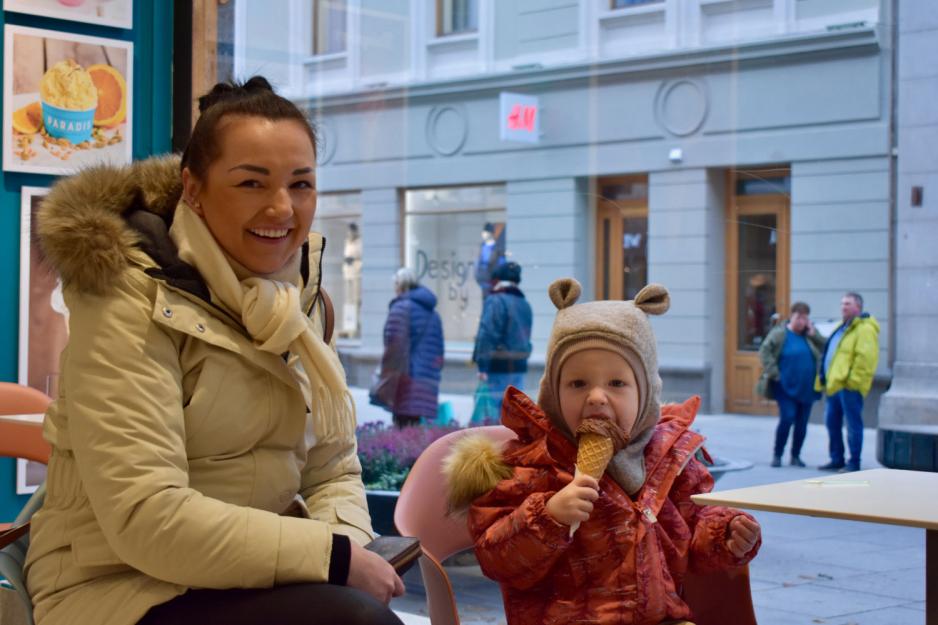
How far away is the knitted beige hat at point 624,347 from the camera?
196cm

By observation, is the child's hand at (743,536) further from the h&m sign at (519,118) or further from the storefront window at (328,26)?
the storefront window at (328,26)

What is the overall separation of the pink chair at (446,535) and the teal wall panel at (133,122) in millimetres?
2094

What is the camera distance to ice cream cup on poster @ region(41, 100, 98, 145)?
3645 millimetres

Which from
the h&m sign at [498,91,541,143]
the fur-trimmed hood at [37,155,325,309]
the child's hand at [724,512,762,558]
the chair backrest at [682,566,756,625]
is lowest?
the chair backrest at [682,566,756,625]

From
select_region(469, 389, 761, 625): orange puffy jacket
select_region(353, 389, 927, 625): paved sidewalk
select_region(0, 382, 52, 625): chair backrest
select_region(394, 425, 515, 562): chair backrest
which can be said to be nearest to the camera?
select_region(469, 389, 761, 625): orange puffy jacket

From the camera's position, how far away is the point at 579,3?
200 inches

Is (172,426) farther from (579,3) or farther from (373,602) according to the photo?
(579,3)

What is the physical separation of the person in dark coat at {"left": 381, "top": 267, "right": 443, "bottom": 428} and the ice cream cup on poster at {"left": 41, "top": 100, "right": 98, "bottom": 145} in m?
2.29

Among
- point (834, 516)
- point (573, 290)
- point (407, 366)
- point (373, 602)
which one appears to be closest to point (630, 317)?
point (573, 290)

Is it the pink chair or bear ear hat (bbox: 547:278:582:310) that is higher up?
bear ear hat (bbox: 547:278:582:310)

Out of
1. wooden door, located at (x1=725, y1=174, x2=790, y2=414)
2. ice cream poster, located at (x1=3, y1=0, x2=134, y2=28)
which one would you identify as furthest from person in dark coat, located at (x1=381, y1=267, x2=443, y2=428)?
ice cream poster, located at (x1=3, y1=0, x2=134, y2=28)

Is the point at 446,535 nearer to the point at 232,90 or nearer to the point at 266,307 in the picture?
the point at 266,307

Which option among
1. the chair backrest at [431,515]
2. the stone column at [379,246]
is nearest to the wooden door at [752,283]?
the chair backrest at [431,515]

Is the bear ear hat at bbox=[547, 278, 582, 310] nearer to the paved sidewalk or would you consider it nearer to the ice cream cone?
the ice cream cone
